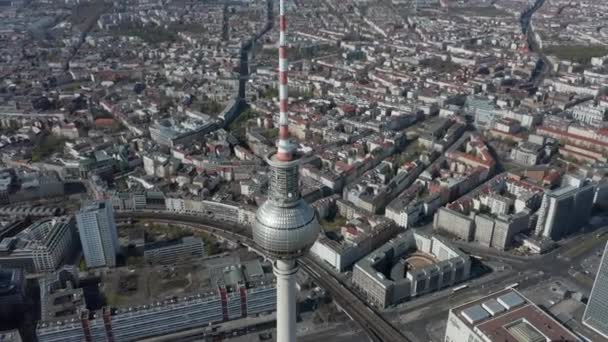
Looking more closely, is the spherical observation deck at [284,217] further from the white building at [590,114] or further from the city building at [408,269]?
the white building at [590,114]

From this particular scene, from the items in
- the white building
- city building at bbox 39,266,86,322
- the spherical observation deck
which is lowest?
city building at bbox 39,266,86,322

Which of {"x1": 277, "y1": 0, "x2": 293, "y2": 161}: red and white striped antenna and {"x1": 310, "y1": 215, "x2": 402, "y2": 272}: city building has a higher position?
{"x1": 277, "y1": 0, "x2": 293, "y2": 161}: red and white striped antenna

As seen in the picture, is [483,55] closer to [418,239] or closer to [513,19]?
[513,19]

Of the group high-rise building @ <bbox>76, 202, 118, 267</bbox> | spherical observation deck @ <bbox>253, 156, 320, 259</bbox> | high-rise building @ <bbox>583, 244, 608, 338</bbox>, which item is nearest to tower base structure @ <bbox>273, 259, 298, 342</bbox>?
spherical observation deck @ <bbox>253, 156, 320, 259</bbox>

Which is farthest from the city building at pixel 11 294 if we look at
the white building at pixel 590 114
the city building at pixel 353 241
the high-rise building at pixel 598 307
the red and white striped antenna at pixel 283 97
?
the white building at pixel 590 114

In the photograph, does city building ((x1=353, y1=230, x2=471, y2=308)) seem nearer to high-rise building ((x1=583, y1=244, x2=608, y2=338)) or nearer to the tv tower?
high-rise building ((x1=583, y1=244, x2=608, y2=338))

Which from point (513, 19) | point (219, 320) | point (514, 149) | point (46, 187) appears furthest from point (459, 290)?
point (513, 19)
